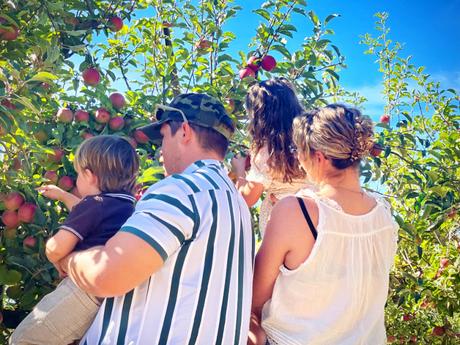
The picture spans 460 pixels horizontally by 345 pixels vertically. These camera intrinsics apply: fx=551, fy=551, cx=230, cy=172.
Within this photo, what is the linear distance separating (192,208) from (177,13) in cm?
265

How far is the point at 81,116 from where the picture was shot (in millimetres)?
2842

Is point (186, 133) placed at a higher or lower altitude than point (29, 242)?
higher

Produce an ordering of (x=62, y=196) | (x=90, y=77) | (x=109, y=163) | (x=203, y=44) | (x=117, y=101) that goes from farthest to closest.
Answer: (x=203, y=44), (x=90, y=77), (x=117, y=101), (x=62, y=196), (x=109, y=163)

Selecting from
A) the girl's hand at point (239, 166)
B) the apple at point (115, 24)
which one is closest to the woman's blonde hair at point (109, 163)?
the girl's hand at point (239, 166)

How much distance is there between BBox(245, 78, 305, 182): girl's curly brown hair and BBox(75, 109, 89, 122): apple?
96 cm

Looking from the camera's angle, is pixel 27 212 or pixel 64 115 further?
pixel 64 115

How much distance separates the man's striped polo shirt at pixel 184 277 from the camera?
1204mm

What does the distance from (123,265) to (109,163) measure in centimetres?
80

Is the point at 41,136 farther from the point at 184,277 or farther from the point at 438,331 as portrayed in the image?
the point at 438,331

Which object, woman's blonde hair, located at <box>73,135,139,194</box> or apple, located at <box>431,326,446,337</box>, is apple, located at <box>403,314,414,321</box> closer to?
apple, located at <box>431,326,446,337</box>

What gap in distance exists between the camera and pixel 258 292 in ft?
5.16

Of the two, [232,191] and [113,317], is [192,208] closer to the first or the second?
[232,191]

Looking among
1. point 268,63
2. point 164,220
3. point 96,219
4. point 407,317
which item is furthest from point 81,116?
point 407,317

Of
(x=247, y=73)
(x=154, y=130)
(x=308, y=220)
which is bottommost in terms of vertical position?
(x=308, y=220)
